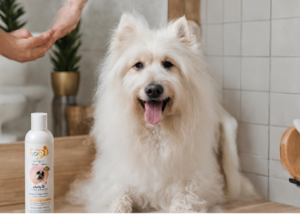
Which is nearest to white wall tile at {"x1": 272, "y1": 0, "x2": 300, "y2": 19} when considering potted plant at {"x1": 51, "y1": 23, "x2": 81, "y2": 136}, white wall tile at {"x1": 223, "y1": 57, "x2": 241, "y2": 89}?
white wall tile at {"x1": 223, "y1": 57, "x2": 241, "y2": 89}

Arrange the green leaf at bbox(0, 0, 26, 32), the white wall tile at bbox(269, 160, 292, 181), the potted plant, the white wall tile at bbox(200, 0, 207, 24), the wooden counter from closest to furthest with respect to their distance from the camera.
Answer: the wooden counter
the white wall tile at bbox(269, 160, 292, 181)
the green leaf at bbox(0, 0, 26, 32)
the potted plant
the white wall tile at bbox(200, 0, 207, 24)

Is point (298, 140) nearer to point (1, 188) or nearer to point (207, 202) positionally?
point (207, 202)

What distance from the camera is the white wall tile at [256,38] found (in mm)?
2105

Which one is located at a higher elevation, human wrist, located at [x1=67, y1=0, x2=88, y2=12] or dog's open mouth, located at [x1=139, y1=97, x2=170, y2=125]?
human wrist, located at [x1=67, y1=0, x2=88, y2=12]

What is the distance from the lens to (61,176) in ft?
6.91

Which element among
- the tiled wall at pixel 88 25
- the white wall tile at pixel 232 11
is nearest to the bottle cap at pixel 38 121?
the tiled wall at pixel 88 25

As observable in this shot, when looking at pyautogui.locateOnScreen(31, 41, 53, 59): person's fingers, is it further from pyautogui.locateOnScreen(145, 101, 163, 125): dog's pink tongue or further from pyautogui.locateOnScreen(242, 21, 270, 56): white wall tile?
pyautogui.locateOnScreen(242, 21, 270, 56): white wall tile

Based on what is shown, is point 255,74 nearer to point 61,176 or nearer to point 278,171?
point 278,171

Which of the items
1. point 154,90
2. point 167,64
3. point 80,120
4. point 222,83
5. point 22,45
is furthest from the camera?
point 222,83

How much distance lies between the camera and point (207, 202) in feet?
5.91

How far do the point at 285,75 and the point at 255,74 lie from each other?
0.62 ft

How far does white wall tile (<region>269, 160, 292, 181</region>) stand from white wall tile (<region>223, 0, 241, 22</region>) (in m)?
0.85

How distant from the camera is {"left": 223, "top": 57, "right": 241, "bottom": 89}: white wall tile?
227 cm

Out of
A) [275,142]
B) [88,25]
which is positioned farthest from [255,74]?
[88,25]
